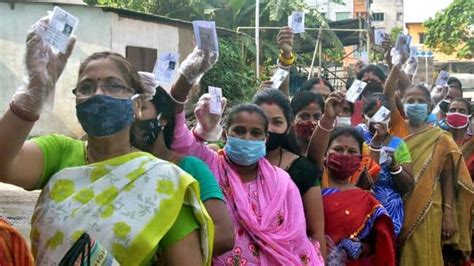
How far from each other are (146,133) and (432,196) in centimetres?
271

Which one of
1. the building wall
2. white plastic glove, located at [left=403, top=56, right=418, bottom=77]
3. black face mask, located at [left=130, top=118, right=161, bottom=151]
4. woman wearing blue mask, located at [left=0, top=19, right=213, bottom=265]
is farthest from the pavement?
the building wall

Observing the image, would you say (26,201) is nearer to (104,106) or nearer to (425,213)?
(425,213)

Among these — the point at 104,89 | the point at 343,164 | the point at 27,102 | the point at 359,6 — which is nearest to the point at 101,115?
the point at 104,89

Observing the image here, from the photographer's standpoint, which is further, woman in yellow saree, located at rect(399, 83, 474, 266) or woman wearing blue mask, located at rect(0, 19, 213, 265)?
woman in yellow saree, located at rect(399, 83, 474, 266)

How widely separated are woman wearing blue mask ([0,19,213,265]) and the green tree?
34020mm

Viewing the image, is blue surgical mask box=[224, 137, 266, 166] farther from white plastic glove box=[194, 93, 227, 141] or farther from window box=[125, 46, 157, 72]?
window box=[125, 46, 157, 72]

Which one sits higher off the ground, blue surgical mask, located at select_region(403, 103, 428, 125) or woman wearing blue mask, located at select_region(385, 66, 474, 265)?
blue surgical mask, located at select_region(403, 103, 428, 125)

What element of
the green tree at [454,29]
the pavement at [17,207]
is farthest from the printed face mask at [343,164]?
the green tree at [454,29]

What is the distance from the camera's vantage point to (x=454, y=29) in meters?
35.6

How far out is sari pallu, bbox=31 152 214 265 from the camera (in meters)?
2.08

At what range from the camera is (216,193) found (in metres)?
2.54

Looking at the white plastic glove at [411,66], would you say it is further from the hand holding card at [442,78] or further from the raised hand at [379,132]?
the raised hand at [379,132]

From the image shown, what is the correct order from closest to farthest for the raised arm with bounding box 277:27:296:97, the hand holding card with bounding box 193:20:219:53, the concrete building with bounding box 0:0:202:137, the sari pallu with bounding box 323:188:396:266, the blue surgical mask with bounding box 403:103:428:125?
1. the hand holding card with bounding box 193:20:219:53
2. the sari pallu with bounding box 323:188:396:266
3. the raised arm with bounding box 277:27:296:97
4. the blue surgical mask with bounding box 403:103:428:125
5. the concrete building with bounding box 0:0:202:137

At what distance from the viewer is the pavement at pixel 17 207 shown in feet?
26.0
